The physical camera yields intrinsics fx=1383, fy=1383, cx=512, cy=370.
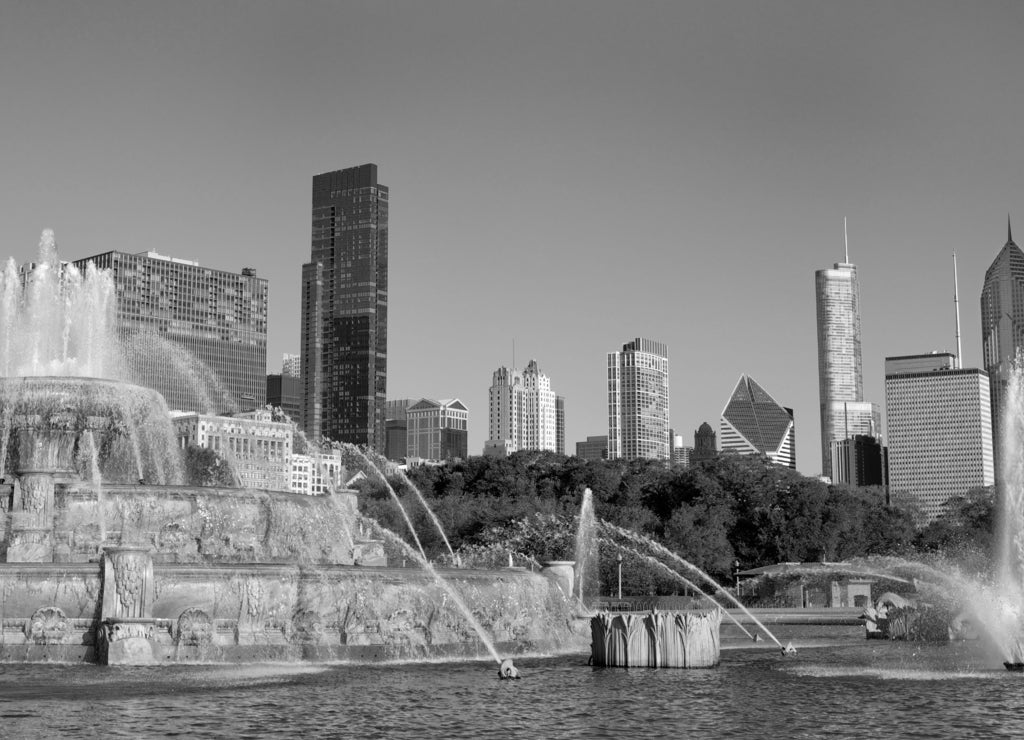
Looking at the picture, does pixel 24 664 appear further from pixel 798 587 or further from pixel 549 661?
pixel 798 587

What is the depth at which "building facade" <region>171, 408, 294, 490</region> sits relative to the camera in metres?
151

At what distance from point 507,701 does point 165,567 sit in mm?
10860

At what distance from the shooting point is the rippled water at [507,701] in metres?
20.5

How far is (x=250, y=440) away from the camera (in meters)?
157

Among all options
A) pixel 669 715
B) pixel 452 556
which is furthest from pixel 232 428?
pixel 669 715

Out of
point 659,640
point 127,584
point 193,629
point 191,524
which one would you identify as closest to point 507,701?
point 659,640

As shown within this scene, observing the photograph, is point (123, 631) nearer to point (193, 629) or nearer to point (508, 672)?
point (193, 629)

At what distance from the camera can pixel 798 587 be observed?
284ft

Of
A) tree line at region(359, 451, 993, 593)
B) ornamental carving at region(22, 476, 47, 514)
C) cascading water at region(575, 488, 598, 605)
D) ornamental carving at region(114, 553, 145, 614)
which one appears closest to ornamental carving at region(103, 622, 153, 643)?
ornamental carving at region(114, 553, 145, 614)

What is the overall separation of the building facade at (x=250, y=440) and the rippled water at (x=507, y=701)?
118 meters

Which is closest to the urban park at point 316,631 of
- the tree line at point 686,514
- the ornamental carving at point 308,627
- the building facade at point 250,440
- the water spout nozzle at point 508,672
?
the ornamental carving at point 308,627

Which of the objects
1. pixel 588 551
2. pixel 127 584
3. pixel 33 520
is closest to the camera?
pixel 127 584

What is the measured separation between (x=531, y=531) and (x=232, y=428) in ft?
235

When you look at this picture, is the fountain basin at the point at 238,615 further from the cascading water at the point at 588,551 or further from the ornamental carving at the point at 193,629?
the cascading water at the point at 588,551
